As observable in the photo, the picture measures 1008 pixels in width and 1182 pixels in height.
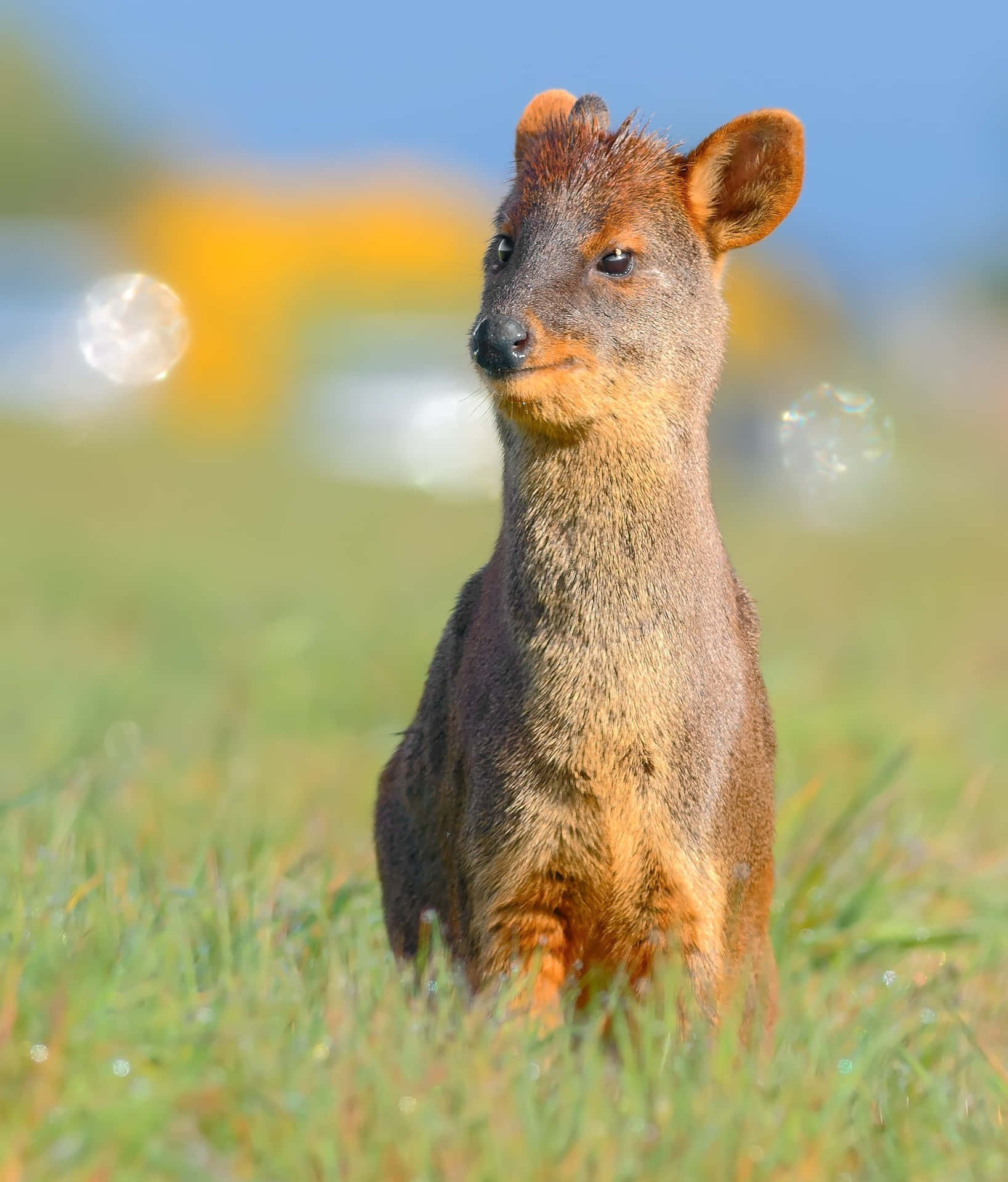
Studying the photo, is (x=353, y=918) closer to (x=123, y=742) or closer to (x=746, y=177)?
(x=746, y=177)

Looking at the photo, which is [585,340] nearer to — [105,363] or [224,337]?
[105,363]

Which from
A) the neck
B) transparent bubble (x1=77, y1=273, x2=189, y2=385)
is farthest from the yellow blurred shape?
the neck

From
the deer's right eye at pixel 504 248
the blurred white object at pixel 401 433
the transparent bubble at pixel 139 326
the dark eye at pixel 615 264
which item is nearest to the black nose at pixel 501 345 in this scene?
the dark eye at pixel 615 264

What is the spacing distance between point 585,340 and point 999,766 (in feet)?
14.3

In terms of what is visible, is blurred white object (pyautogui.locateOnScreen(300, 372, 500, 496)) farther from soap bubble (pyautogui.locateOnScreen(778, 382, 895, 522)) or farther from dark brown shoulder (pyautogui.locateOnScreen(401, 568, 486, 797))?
dark brown shoulder (pyautogui.locateOnScreen(401, 568, 486, 797))

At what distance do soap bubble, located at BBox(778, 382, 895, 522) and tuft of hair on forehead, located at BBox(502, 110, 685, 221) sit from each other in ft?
5.64

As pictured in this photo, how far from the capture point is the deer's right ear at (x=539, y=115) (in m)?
4.61

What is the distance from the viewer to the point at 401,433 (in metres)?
20.5

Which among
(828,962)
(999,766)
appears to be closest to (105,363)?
(999,766)

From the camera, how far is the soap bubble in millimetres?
5832

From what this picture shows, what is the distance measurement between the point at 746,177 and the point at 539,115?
2.25ft

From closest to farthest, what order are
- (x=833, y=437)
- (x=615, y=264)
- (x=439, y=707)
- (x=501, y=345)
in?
1. (x=501, y=345)
2. (x=615, y=264)
3. (x=439, y=707)
4. (x=833, y=437)

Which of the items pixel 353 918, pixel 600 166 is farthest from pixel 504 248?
pixel 353 918

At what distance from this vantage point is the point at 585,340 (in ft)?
13.0
